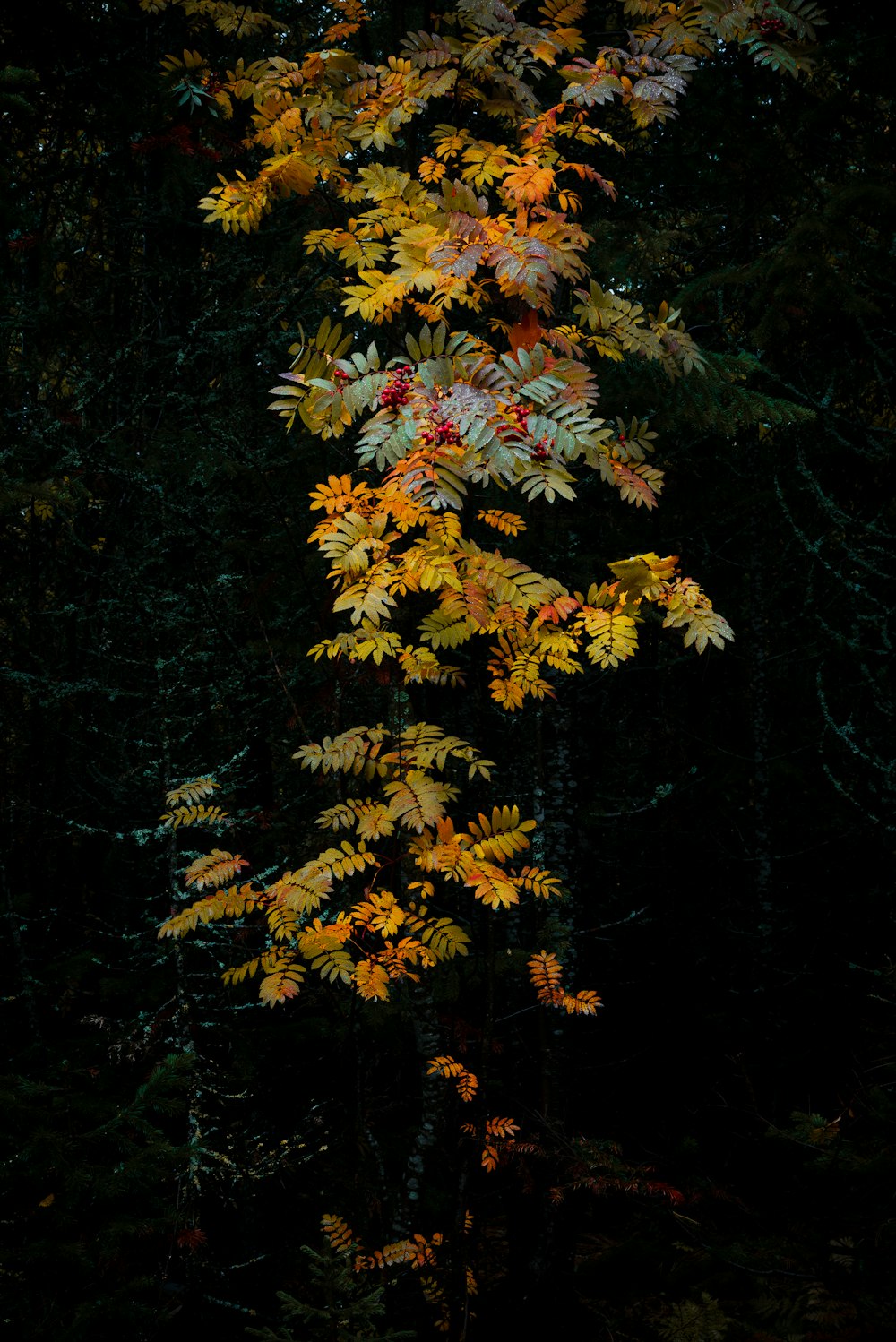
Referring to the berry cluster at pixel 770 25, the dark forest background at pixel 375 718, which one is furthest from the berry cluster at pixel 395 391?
the berry cluster at pixel 770 25

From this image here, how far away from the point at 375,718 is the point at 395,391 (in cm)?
382

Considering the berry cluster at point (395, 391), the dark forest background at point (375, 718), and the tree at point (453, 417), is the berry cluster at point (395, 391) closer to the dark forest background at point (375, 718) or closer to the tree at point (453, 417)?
the tree at point (453, 417)

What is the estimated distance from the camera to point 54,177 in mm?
6215

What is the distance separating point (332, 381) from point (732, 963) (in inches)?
305

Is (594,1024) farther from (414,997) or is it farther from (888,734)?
(414,997)

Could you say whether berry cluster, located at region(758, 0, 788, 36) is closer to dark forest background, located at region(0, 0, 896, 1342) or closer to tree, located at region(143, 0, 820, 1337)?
tree, located at region(143, 0, 820, 1337)

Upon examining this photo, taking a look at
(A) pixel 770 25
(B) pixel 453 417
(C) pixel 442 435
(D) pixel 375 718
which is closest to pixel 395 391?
(C) pixel 442 435

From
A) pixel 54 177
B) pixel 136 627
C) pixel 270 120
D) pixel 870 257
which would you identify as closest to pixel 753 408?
pixel 870 257

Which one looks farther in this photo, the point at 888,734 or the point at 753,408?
the point at 888,734

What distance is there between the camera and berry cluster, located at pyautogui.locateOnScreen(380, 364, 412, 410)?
2752 mm

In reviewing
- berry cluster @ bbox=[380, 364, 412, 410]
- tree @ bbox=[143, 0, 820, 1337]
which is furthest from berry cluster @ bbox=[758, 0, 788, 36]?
berry cluster @ bbox=[380, 364, 412, 410]

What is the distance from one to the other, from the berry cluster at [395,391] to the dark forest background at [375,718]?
1115 millimetres

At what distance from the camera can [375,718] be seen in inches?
249

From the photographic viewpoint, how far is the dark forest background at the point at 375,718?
3.96 m
